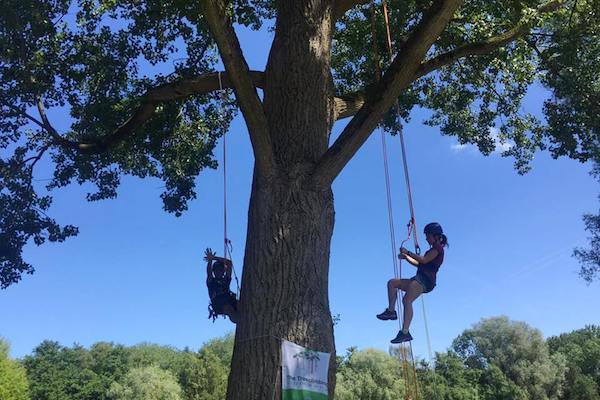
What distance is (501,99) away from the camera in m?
12.7

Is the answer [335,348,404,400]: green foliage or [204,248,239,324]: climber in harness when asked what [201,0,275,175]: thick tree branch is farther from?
[335,348,404,400]: green foliage

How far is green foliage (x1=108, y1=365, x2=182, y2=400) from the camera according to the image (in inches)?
1896

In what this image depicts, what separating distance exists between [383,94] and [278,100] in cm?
119

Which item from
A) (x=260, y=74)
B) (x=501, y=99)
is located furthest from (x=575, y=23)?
(x=260, y=74)

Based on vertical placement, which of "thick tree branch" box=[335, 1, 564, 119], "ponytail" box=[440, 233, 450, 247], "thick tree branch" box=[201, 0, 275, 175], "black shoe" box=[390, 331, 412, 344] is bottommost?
"black shoe" box=[390, 331, 412, 344]

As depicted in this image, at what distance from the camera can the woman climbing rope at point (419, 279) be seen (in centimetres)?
671

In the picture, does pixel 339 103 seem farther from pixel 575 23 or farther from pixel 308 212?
pixel 575 23

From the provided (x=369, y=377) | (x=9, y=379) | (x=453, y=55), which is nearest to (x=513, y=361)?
(x=369, y=377)

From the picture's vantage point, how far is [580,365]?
5938 centimetres

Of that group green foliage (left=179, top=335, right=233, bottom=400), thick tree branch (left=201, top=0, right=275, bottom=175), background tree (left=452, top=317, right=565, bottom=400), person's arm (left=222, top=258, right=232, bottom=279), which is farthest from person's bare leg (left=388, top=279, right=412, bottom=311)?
background tree (left=452, top=317, right=565, bottom=400)

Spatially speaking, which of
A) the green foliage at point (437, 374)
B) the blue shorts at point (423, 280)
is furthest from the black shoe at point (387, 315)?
the green foliage at point (437, 374)

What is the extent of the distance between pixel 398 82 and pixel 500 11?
5.06m

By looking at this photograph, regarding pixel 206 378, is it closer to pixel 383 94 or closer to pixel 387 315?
pixel 387 315

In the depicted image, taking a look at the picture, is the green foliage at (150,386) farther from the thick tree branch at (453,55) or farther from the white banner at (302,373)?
the white banner at (302,373)
